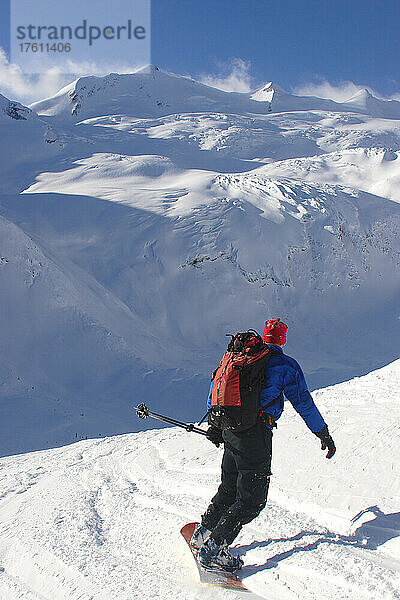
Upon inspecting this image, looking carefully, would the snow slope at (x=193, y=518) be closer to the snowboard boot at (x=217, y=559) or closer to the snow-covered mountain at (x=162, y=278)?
the snowboard boot at (x=217, y=559)

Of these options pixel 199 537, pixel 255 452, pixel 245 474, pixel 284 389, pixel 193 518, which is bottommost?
pixel 193 518

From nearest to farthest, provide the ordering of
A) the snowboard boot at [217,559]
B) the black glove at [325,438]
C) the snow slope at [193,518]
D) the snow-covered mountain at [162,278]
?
the snow slope at [193,518] → the snowboard boot at [217,559] → the black glove at [325,438] → the snow-covered mountain at [162,278]

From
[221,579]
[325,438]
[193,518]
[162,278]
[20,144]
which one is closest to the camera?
[221,579]

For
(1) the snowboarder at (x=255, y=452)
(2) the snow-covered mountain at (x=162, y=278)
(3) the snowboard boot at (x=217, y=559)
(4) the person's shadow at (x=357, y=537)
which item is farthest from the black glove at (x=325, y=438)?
(2) the snow-covered mountain at (x=162, y=278)

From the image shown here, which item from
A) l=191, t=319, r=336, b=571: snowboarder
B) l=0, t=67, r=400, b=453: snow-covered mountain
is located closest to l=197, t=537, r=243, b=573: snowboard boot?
l=191, t=319, r=336, b=571: snowboarder

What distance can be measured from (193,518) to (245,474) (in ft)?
3.61

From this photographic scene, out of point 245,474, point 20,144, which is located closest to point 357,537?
point 245,474

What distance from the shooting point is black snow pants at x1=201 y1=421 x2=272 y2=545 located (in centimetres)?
314

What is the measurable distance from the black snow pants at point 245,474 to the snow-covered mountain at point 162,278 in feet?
25.1

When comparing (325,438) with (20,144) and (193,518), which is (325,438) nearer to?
(193,518)

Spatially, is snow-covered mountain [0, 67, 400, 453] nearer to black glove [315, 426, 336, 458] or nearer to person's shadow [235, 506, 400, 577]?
person's shadow [235, 506, 400, 577]

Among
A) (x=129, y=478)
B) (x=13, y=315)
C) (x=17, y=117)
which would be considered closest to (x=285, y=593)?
(x=129, y=478)

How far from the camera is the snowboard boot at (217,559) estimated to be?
10.2 ft

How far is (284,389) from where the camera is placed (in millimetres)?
3184
